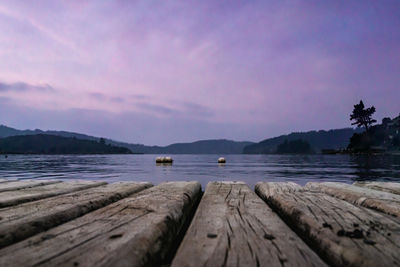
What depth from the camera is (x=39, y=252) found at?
130cm

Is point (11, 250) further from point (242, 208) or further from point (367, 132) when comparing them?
point (367, 132)

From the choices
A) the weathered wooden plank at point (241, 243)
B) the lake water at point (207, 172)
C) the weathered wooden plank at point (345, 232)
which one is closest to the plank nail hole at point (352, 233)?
the weathered wooden plank at point (345, 232)

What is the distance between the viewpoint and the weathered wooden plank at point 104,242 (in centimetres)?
121

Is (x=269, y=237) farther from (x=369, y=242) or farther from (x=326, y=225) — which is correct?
(x=369, y=242)

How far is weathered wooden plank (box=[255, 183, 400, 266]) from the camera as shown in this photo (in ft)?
4.22

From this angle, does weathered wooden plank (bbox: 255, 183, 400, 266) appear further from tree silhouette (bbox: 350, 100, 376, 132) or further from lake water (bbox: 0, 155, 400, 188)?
tree silhouette (bbox: 350, 100, 376, 132)

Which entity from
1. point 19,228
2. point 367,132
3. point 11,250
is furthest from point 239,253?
point 367,132

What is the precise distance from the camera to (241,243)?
150 centimetres

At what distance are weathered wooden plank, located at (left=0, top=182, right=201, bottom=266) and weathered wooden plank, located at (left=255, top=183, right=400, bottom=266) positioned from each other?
2.87 ft

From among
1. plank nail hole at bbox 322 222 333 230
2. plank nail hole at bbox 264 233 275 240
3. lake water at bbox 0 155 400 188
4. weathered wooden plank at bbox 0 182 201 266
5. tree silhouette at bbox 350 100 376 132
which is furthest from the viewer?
tree silhouette at bbox 350 100 376 132

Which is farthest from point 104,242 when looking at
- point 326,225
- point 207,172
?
point 207,172

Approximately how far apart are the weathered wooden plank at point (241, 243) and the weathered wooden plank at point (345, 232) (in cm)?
11

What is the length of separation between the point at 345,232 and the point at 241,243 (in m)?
0.62

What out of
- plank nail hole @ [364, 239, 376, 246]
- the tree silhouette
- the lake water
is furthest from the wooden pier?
the tree silhouette
